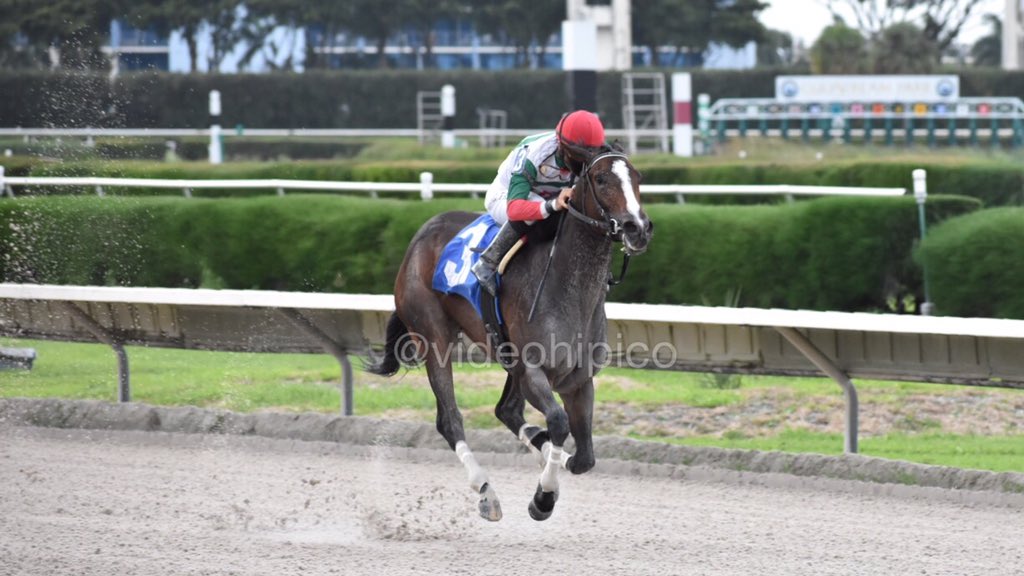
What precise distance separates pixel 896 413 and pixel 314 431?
9.33 feet

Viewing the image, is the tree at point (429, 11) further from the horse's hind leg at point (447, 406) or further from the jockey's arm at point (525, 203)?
the jockey's arm at point (525, 203)

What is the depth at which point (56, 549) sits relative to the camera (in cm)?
516

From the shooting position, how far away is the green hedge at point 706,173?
438 inches

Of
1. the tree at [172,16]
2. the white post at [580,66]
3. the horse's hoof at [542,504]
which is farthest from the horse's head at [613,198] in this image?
the tree at [172,16]

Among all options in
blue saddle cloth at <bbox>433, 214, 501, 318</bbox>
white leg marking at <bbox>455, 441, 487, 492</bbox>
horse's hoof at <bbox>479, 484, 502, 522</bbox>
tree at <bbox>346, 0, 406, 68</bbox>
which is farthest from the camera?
tree at <bbox>346, 0, 406, 68</bbox>

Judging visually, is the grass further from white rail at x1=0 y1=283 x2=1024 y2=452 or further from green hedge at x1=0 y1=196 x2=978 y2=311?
green hedge at x1=0 y1=196 x2=978 y2=311

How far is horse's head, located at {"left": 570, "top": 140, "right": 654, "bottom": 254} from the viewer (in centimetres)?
486

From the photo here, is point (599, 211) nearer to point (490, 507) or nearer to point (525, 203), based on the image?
point (525, 203)

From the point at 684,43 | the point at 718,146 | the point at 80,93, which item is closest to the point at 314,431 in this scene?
the point at 80,93

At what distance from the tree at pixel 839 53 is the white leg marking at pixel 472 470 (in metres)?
22.0

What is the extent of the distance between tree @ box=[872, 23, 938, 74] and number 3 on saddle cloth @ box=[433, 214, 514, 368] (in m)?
22.6

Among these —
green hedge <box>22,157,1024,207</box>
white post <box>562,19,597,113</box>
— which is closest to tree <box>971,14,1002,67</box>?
white post <box>562,19,597,113</box>

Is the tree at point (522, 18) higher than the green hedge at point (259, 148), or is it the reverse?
the tree at point (522, 18)

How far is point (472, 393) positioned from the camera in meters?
8.47
